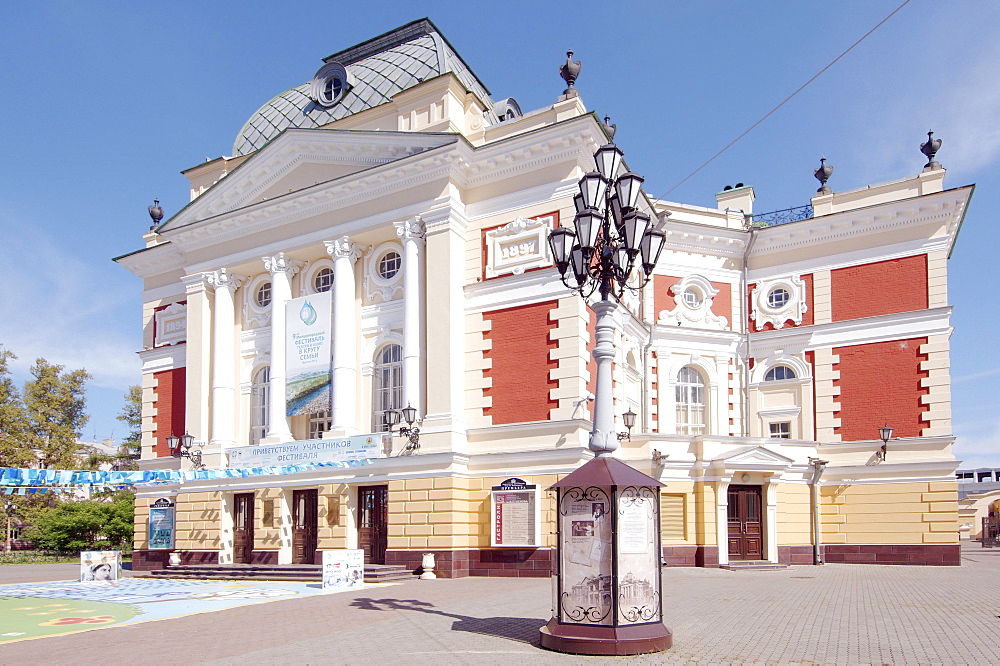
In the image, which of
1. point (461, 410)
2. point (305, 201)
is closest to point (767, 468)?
point (461, 410)

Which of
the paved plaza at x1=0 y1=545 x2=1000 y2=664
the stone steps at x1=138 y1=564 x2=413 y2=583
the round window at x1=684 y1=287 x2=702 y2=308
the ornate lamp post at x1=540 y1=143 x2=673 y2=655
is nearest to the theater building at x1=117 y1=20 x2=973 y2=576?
the round window at x1=684 y1=287 x2=702 y2=308

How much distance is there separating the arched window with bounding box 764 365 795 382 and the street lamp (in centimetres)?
1758

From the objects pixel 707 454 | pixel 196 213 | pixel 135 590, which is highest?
pixel 196 213

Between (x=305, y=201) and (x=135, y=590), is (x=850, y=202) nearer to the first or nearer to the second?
(x=305, y=201)

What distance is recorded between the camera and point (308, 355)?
23.5 meters

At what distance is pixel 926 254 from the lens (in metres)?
24.4

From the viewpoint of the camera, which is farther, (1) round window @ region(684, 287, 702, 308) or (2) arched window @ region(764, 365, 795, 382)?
(1) round window @ region(684, 287, 702, 308)

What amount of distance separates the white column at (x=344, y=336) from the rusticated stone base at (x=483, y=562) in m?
3.92

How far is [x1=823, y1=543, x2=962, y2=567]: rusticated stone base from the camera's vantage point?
22.7 m

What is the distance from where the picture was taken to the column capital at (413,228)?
2192cm

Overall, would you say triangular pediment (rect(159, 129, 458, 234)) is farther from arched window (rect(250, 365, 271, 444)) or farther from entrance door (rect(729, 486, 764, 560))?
entrance door (rect(729, 486, 764, 560))

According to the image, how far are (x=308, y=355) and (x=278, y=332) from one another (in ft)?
4.50

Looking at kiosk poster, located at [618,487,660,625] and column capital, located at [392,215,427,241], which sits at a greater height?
column capital, located at [392,215,427,241]

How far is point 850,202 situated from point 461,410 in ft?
46.8
